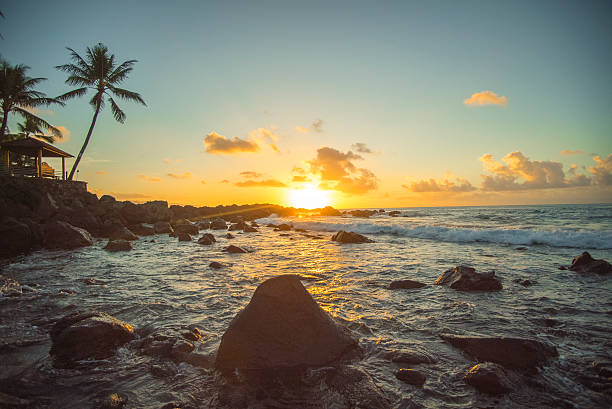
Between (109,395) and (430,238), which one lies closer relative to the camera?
(109,395)

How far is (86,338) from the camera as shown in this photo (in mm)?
3430

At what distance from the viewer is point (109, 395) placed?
261 cm

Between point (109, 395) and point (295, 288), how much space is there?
2.18 m

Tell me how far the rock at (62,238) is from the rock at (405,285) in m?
14.2

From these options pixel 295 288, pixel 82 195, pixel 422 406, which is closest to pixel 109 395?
pixel 295 288

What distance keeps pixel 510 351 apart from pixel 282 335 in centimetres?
270

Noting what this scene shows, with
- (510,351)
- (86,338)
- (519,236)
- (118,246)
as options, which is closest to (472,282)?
(510,351)

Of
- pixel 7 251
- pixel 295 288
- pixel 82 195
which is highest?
pixel 82 195

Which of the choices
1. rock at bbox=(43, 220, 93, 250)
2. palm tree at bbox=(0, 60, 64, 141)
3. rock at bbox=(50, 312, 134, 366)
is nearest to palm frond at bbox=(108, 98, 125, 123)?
palm tree at bbox=(0, 60, 64, 141)

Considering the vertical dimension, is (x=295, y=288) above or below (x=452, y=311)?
above

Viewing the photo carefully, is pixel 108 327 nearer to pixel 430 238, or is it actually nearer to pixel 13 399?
pixel 13 399

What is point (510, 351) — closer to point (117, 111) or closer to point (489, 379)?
point (489, 379)

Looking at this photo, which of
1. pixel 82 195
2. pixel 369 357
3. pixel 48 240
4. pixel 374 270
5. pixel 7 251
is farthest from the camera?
pixel 82 195

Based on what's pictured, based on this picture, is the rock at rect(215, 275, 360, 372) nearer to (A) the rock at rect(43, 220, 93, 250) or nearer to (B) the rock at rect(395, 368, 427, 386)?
(B) the rock at rect(395, 368, 427, 386)
